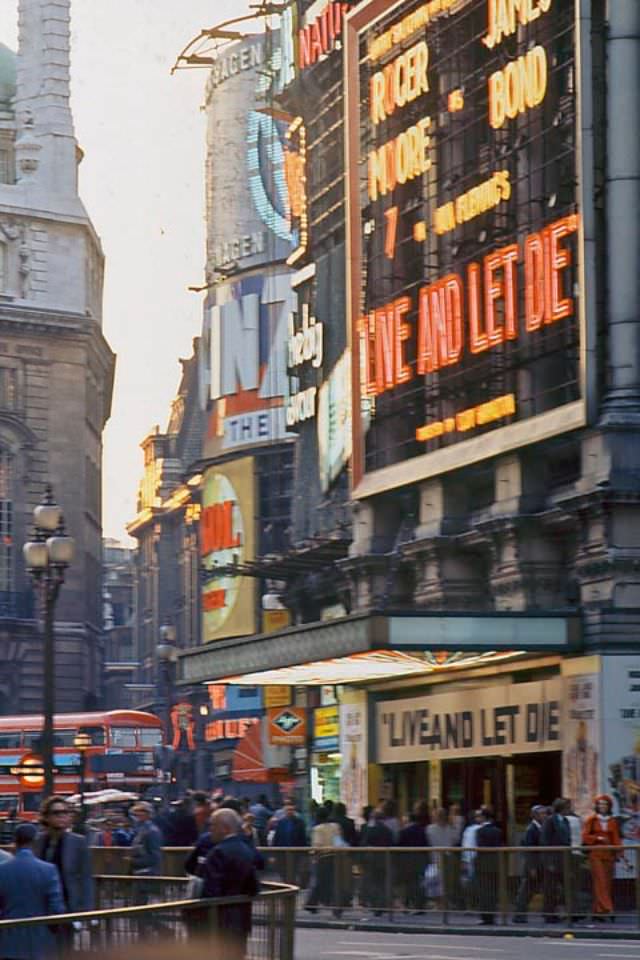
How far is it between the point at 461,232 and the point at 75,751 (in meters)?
27.6

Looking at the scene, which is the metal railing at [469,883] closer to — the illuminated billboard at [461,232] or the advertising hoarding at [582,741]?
the advertising hoarding at [582,741]

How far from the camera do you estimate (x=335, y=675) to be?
52.0 meters

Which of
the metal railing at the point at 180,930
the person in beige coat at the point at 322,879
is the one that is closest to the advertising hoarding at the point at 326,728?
the person in beige coat at the point at 322,879

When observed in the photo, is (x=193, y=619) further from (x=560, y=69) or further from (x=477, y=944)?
(x=477, y=944)

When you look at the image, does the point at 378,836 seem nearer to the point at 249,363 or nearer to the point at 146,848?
the point at 146,848

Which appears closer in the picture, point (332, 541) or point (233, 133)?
point (332, 541)

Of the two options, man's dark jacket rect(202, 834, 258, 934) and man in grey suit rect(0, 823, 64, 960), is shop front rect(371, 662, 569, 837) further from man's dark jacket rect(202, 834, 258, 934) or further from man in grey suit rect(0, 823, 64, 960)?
man in grey suit rect(0, 823, 64, 960)

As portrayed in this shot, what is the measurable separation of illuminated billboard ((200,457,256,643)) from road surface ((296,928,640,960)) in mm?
51949

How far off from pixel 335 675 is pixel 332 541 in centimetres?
822

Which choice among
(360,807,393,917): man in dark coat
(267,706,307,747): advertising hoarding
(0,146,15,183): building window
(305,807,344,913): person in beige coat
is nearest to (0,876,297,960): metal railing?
(360,807,393,917): man in dark coat

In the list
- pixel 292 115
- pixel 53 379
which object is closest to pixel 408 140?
pixel 292 115

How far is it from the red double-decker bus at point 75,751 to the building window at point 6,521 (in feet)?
125

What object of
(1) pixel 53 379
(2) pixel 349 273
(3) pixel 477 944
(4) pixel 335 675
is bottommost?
(3) pixel 477 944

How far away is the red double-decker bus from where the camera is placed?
71.8m
